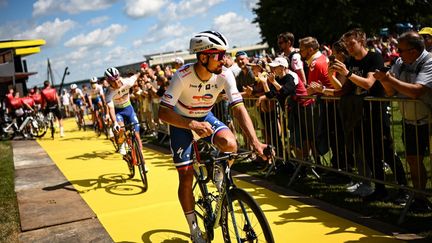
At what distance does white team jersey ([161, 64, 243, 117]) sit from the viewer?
154 inches

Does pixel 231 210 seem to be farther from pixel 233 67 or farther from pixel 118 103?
pixel 233 67

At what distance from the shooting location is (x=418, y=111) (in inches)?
176

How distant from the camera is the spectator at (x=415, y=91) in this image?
425 centimetres

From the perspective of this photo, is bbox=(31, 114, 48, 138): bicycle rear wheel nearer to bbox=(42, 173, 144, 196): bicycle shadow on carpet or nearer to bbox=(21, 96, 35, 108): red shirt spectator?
bbox=(21, 96, 35, 108): red shirt spectator

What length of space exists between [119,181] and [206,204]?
4.28 m

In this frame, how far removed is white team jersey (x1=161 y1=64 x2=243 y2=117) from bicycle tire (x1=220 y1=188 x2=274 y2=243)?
1045 millimetres

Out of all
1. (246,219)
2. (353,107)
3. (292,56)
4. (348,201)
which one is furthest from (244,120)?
(292,56)

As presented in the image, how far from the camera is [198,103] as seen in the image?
4.16 meters

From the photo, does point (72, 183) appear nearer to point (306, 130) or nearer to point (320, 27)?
point (306, 130)

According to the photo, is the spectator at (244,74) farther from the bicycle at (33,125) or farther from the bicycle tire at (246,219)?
the bicycle at (33,125)

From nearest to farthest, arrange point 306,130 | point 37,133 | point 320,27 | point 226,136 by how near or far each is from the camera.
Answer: point 226,136 → point 306,130 → point 37,133 → point 320,27

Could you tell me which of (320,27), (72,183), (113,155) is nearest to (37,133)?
(113,155)

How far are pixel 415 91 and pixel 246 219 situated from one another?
7.65 ft

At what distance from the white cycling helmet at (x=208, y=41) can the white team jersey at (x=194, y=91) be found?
0.37 meters
